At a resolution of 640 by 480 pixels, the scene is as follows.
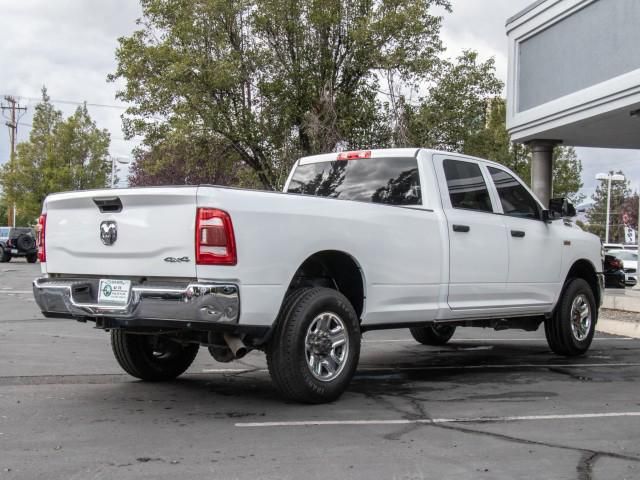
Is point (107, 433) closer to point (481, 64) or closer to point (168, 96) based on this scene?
point (168, 96)

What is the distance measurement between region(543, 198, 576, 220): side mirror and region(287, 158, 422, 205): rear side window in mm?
2099

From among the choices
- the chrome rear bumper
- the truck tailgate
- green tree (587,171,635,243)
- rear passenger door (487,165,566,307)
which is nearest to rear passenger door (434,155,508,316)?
rear passenger door (487,165,566,307)

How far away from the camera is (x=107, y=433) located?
495 centimetres

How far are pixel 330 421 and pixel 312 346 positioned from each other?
663 mm

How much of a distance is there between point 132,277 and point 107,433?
1.11m

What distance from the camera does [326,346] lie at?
5.89m

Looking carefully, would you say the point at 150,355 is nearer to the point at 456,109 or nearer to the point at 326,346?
the point at 326,346

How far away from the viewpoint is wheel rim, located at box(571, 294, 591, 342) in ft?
28.9

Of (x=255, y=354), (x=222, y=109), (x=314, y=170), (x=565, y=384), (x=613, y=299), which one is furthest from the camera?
(x=222, y=109)

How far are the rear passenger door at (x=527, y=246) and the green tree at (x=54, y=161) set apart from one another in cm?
4227

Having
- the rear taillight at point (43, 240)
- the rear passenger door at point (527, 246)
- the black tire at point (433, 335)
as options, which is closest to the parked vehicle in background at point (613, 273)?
the black tire at point (433, 335)

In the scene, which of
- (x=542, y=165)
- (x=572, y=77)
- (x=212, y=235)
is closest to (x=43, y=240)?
(x=212, y=235)

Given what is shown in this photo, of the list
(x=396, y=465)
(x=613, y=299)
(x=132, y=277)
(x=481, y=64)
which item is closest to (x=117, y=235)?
(x=132, y=277)

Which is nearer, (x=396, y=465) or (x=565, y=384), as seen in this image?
(x=396, y=465)
